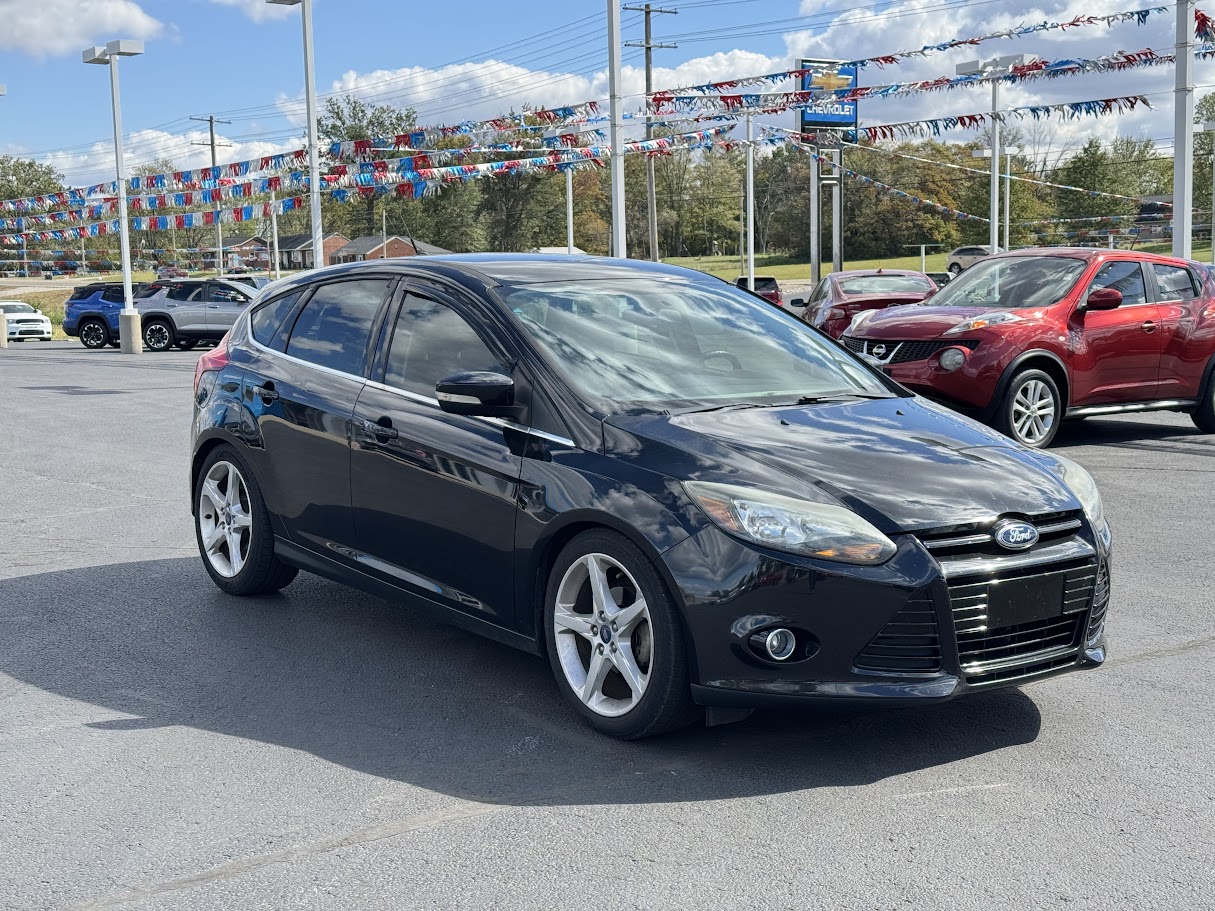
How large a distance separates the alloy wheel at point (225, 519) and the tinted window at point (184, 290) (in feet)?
90.7

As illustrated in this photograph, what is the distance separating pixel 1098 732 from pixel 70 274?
115m

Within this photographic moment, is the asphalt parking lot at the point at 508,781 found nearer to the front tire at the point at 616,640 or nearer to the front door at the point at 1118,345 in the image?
the front tire at the point at 616,640

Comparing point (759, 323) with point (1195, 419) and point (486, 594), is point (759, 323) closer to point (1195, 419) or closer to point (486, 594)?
point (486, 594)

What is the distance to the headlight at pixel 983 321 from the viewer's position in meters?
11.4

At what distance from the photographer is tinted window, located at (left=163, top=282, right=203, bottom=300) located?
33.1 meters

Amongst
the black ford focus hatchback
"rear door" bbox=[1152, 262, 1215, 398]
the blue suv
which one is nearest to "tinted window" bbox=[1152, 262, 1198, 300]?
"rear door" bbox=[1152, 262, 1215, 398]

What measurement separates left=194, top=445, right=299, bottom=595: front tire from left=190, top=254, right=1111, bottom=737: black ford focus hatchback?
0.17 ft

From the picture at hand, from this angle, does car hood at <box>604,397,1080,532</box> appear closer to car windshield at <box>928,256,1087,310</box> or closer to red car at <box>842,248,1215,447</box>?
red car at <box>842,248,1215,447</box>

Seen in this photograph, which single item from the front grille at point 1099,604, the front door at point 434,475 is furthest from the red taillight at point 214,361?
the front grille at point 1099,604

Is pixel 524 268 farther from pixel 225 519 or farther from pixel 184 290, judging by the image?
pixel 184 290

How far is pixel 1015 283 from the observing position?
40.1 feet

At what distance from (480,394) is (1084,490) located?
211cm

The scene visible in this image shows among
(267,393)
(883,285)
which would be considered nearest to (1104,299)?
(267,393)

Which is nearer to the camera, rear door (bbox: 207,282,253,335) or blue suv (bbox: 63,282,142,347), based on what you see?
rear door (bbox: 207,282,253,335)
